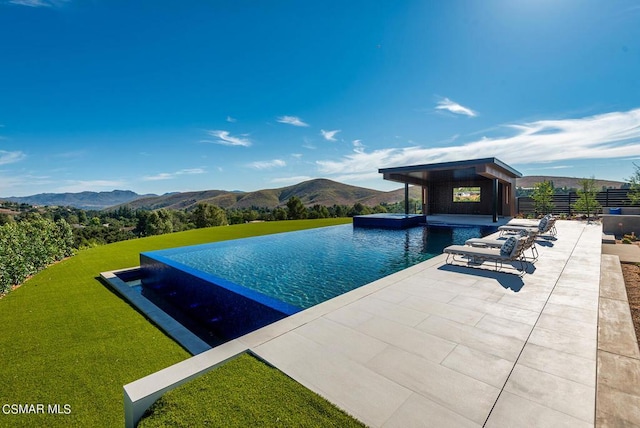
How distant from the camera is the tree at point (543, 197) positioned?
20188 millimetres

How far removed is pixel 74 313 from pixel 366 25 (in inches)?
591

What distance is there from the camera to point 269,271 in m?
7.93

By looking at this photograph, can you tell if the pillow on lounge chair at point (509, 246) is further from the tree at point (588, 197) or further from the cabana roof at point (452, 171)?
the tree at point (588, 197)

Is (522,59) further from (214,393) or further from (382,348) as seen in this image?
(214,393)

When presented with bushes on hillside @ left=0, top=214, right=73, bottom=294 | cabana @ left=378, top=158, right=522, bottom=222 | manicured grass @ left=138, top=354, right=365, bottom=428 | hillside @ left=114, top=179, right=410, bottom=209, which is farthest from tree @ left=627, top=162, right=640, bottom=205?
hillside @ left=114, top=179, right=410, bottom=209

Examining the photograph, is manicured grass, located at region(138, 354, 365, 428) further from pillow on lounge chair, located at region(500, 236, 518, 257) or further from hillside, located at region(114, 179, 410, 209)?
hillside, located at region(114, 179, 410, 209)

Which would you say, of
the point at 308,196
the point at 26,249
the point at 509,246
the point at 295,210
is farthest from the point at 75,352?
the point at 308,196

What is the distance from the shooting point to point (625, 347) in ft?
9.97

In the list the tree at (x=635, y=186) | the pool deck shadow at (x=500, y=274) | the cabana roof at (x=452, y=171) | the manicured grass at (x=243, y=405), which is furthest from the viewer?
the tree at (x=635, y=186)

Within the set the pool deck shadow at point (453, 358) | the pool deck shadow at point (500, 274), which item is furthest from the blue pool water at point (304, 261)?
the pool deck shadow at point (500, 274)

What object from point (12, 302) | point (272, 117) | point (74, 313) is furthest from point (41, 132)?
point (74, 313)

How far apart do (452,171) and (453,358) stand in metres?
15.7

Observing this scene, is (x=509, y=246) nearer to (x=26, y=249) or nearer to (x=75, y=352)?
(x=75, y=352)

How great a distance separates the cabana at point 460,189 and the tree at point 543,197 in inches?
81.6
